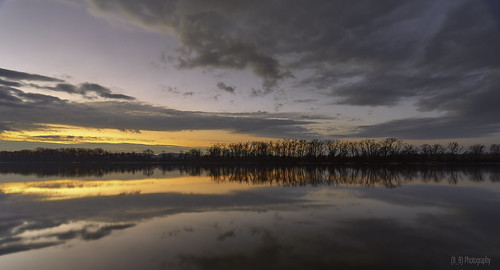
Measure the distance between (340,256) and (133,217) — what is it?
39.4 ft

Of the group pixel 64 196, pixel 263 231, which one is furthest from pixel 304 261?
pixel 64 196

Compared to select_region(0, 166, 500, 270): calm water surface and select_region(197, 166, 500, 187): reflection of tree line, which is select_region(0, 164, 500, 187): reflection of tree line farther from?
select_region(0, 166, 500, 270): calm water surface

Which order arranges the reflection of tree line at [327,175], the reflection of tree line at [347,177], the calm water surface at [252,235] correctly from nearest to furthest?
the calm water surface at [252,235] → the reflection of tree line at [347,177] → the reflection of tree line at [327,175]

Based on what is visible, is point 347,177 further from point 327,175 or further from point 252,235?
point 252,235

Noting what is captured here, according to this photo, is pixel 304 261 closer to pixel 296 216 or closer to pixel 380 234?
pixel 380 234

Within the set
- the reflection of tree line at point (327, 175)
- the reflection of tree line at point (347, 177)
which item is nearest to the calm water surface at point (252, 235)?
the reflection of tree line at point (347, 177)

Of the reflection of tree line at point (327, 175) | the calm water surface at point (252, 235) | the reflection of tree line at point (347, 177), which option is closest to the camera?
the calm water surface at point (252, 235)

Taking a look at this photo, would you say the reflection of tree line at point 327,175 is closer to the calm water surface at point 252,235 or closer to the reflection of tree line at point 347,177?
the reflection of tree line at point 347,177

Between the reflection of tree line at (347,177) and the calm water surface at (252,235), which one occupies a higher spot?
the calm water surface at (252,235)

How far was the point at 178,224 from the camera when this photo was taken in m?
14.4

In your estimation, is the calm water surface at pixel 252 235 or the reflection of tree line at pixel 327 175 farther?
the reflection of tree line at pixel 327 175

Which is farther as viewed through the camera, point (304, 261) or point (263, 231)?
point (263, 231)

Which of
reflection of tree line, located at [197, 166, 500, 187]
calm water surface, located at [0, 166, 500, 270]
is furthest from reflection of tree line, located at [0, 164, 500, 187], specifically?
calm water surface, located at [0, 166, 500, 270]

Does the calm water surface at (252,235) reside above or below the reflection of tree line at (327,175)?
above
